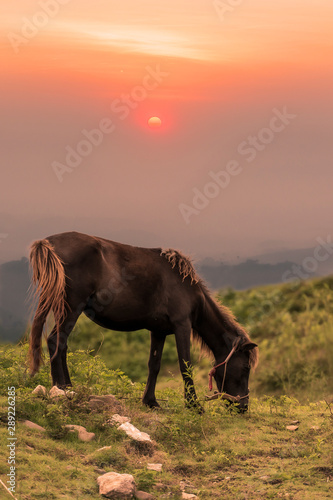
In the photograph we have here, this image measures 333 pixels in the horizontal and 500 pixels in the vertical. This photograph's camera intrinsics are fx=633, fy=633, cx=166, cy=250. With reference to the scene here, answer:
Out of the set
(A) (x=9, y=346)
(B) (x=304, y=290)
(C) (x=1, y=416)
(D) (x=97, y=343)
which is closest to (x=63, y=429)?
(C) (x=1, y=416)

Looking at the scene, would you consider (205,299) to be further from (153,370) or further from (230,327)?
(153,370)

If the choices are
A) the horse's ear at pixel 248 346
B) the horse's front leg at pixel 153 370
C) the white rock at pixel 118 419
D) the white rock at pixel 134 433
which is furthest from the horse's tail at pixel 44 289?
the horse's ear at pixel 248 346

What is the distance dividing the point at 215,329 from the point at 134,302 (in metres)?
1.53

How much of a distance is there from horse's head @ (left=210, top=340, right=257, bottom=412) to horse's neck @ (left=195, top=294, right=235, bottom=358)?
0.61ft

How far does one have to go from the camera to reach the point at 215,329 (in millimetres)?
9188

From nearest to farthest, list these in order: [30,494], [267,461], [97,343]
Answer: [30,494] → [267,461] → [97,343]

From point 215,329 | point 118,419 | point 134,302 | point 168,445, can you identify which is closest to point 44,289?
point 134,302

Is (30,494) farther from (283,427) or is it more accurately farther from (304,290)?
(304,290)

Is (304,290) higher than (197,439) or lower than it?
higher

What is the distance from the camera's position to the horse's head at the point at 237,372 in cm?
894

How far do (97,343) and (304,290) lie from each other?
18.9 feet

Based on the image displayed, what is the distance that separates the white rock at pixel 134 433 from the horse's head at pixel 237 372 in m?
2.11

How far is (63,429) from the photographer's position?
6828mm

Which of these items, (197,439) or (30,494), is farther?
(197,439)
